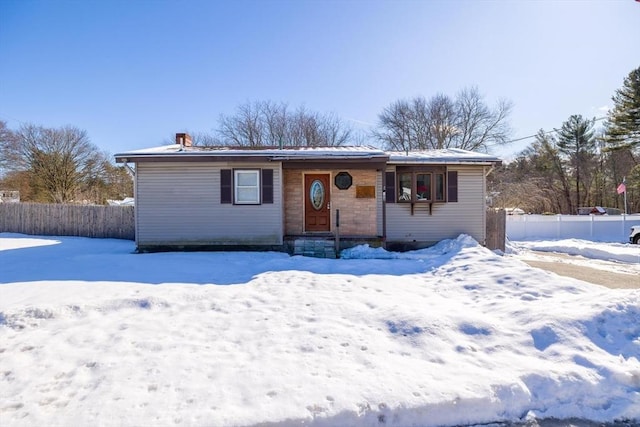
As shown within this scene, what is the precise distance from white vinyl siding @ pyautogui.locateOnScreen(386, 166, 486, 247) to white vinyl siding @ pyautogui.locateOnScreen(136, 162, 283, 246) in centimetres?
383

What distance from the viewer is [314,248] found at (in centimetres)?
938

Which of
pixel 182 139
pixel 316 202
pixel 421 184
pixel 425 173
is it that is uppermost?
pixel 182 139

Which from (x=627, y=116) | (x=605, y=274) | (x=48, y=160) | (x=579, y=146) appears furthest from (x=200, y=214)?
(x=579, y=146)

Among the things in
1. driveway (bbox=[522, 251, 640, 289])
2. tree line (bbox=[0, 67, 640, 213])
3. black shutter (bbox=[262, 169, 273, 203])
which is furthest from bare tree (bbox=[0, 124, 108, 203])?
driveway (bbox=[522, 251, 640, 289])

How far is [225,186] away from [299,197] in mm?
2271

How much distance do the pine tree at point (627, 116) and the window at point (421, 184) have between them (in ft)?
76.7

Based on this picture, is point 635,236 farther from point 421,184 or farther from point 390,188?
point 390,188

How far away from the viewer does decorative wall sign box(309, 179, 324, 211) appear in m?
10.5

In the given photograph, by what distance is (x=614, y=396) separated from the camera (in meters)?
2.81

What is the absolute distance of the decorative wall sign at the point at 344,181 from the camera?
1039 centimetres

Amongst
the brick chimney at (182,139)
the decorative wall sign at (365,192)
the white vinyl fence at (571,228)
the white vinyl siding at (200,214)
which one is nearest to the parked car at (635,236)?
the white vinyl fence at (571,228)

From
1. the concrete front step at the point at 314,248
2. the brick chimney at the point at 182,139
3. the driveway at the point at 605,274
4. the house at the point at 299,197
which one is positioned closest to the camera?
the driveway at the point at 605,274

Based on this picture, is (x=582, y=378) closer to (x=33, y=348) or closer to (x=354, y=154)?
(x=33, y=348)

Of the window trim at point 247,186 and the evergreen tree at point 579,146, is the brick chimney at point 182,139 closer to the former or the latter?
the window trim at point 247,186
